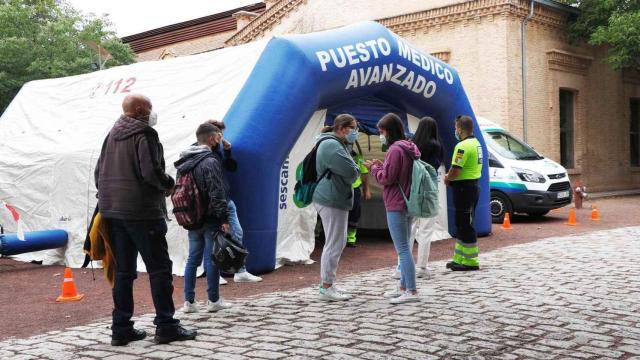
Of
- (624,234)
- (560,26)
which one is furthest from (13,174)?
(560,26)

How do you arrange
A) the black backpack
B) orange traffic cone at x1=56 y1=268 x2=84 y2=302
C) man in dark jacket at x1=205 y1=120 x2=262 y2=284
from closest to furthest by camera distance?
1. the black backpack
2. man in dark jacket at x1=205 y1=120 x2=262 y2=284
3. orange traffic cone at x1=56 y1=268 x2=84 y2=302

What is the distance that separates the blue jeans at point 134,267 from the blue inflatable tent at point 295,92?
9.51ft

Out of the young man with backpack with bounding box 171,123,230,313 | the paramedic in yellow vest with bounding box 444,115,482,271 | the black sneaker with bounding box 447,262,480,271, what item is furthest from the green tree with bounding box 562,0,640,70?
the young man with backpack with bounding box 171,123,230,313

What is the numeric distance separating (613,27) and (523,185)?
747 cm

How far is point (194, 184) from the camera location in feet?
19.6

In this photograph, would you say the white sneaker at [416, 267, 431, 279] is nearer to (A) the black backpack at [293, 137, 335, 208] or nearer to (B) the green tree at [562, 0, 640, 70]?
(A) the black backpack at [293, 137, 335, 208]

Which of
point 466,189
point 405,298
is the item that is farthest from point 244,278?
point 466,189

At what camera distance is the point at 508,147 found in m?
14.8

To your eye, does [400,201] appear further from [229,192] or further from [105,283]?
[105,283]

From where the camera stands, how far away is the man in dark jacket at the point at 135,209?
5012 millimetres

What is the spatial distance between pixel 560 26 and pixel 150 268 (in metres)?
18.4

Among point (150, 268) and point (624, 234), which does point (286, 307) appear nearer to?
point (150, 268)

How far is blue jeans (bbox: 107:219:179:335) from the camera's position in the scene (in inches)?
199

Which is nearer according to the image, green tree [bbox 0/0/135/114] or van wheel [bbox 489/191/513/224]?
van wheel [bbox 489/191/513/224]
